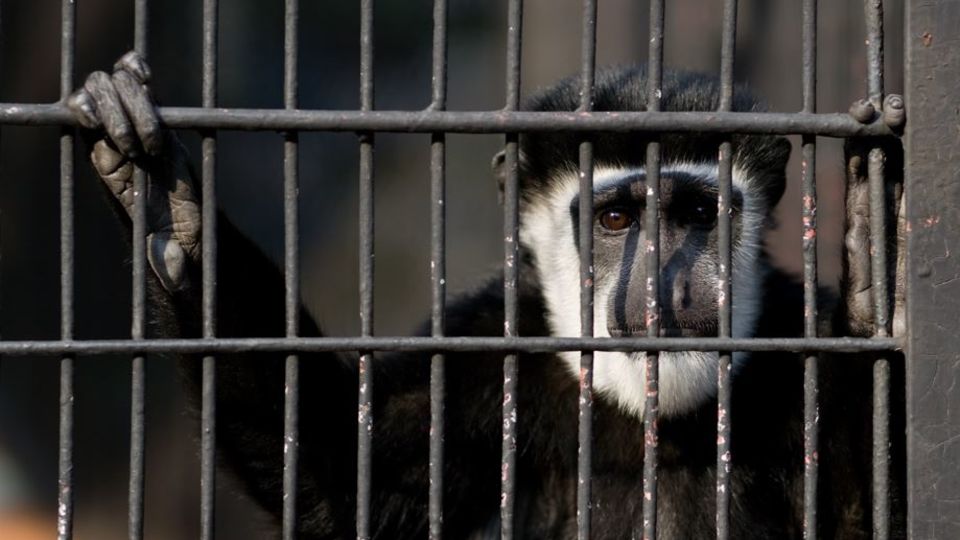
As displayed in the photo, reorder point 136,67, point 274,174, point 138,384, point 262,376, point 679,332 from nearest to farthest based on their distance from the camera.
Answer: point 138,384, point 136,67, point 262,376, point 679,332, point 274,174

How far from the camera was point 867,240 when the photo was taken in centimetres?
227

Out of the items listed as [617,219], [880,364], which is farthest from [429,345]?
[617,219]

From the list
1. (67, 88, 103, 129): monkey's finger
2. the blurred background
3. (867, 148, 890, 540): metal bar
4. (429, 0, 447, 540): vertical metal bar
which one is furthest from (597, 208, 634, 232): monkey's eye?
the blurred background

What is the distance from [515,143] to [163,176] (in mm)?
608

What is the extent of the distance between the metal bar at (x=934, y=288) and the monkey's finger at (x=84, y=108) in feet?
4.09

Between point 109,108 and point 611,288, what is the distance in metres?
1.14

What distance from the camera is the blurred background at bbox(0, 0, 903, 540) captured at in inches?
207

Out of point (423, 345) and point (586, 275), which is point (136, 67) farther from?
point (586, 275)

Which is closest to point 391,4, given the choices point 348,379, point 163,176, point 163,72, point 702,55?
point 163,72

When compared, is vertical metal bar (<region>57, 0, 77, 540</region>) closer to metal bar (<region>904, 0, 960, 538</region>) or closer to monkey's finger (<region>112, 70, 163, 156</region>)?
monkey's finger (<region>112, 70, 163, 156</region>)

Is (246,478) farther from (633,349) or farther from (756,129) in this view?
(756,129)

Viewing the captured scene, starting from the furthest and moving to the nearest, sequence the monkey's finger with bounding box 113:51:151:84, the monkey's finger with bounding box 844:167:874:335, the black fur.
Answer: the black fur < the monkey's finger with bounding box 844:167:874:335 < the monkey's finger with bounding box 113:51:151:84

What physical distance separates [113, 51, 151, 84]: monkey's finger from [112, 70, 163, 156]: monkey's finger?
0.8 inches

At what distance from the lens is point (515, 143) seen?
209 centimetres
